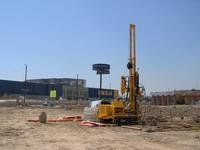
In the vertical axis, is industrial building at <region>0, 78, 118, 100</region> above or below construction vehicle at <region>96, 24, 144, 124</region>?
above

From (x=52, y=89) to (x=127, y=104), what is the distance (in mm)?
128464

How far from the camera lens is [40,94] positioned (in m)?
156

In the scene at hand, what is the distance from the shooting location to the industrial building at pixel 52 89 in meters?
146

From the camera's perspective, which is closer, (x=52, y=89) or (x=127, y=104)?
(x=127, y=104)

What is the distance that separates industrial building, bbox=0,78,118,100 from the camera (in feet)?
481

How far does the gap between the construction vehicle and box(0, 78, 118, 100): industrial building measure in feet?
315

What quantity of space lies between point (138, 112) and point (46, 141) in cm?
1347

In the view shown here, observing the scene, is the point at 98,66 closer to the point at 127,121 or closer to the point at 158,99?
the point at 158,99

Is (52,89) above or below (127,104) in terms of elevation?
above

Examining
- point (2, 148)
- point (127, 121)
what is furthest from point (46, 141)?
point (127, 121)

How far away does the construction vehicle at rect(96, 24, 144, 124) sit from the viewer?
30234 mm

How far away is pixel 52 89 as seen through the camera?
158 m

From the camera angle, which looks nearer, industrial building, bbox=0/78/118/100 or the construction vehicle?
the construction vehicle

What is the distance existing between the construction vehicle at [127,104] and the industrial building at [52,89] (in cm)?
9609
